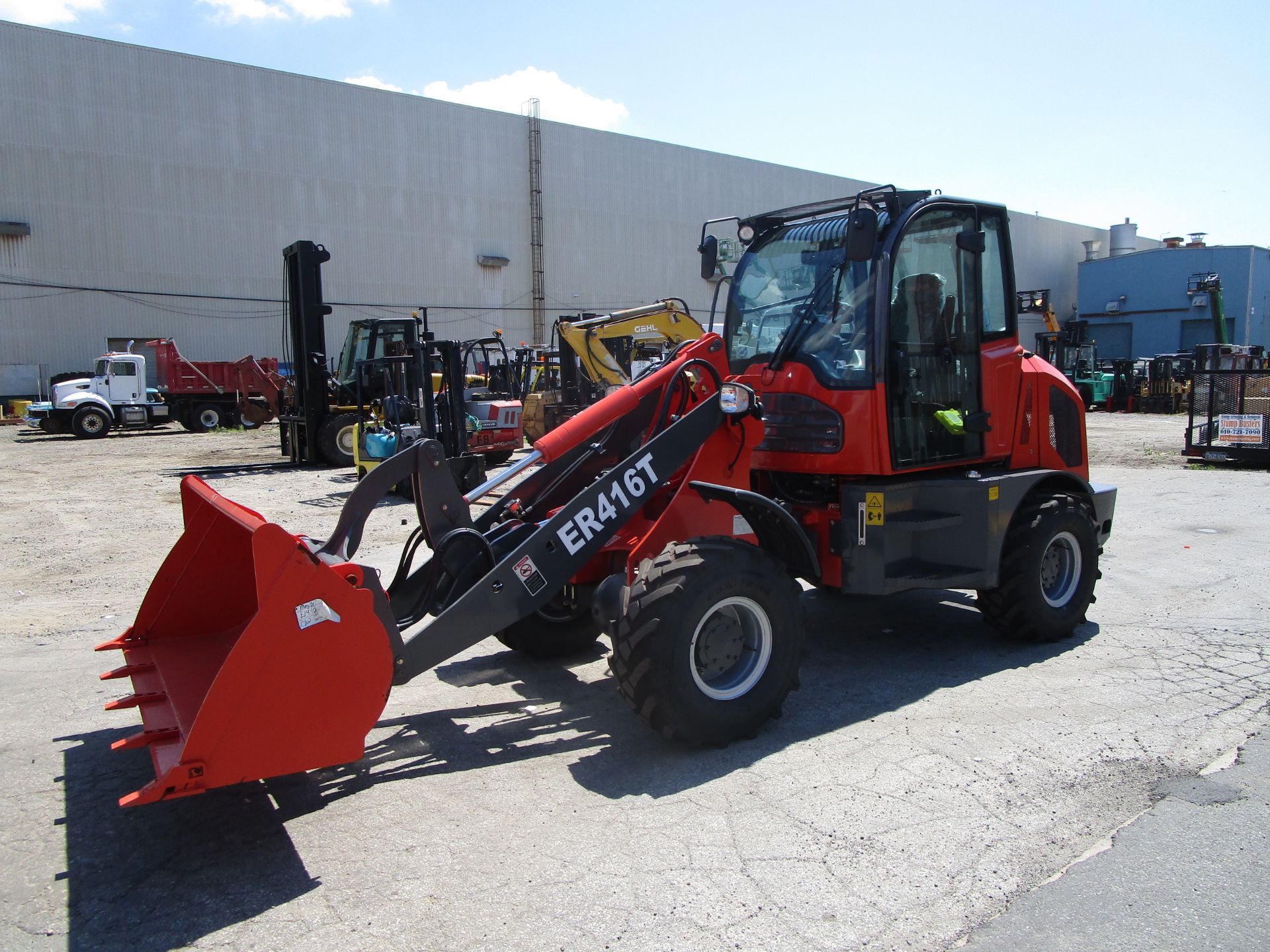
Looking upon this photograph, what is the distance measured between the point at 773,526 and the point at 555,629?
1601 mm

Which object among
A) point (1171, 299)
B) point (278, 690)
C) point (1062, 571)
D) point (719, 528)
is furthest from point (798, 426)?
point (1171, 299)

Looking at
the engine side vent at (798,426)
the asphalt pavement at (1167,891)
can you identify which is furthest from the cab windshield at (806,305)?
the asphalt pavement at (1167,891)

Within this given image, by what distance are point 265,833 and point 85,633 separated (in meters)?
4.06

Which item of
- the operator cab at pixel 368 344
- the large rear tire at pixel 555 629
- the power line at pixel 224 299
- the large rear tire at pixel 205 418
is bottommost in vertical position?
the large rear tire at pixel 555 629

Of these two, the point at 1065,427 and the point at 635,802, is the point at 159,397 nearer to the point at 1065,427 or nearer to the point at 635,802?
the point at 1065,427

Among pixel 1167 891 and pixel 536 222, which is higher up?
pixel 536 222

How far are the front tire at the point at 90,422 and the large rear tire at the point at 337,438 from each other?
1341 centimetres

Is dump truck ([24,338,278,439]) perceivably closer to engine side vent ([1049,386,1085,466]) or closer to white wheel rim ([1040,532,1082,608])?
engine side vent ([1049,386,1085,466])

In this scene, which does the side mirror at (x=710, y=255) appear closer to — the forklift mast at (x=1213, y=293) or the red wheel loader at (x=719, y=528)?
the red wheel loader at (x=719, y=528)

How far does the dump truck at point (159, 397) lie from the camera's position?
87.9ft

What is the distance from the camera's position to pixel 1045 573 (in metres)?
6.30

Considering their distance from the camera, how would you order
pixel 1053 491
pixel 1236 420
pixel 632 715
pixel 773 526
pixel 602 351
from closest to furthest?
pixel 632 715, pixel 773 526, pixel 1053 491, pixel 602 351, pixel 1236 420

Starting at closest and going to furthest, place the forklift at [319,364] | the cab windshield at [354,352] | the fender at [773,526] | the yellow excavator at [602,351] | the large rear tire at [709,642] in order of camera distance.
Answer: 1. the large rear tire at [709,642]
2. the fender at [773,526]
3. the yellow excavator at [602,351]
4. the forklift at [319,364]
5. the cab windshield at [354,352]

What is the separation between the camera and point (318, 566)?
357 centimetres
